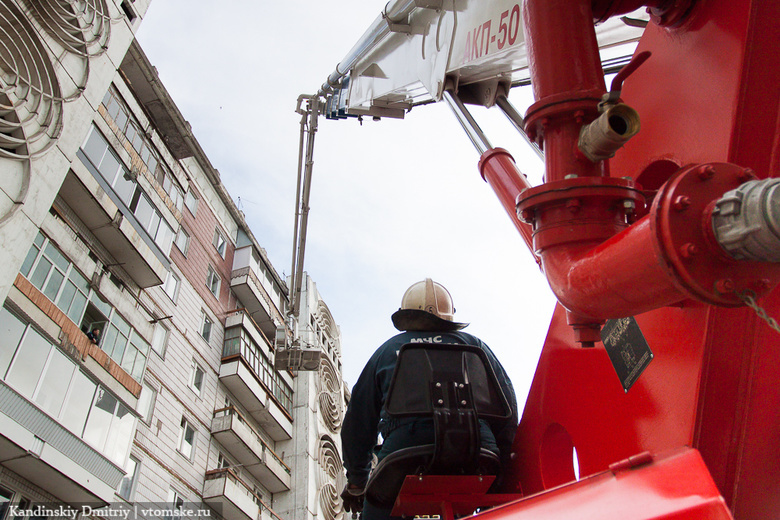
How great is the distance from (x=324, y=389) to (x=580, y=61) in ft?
102

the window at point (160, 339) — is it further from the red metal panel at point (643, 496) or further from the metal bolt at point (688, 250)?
the metal bolt at point (688, 250)

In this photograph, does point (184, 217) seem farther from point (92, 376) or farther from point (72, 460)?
point (72, 460)

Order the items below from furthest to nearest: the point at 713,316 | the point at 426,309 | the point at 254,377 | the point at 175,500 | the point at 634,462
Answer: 1. the point at 254,377
2. the point at 175,500
3. the point at 426,309
4. the point at 713,316
5. the point at 634,462

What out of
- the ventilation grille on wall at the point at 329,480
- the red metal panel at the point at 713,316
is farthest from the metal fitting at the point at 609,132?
the ventilation grille on wall at the point at 329,480

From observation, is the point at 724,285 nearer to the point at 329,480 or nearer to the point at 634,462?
the point at 634,462

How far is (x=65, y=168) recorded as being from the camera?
12.6 m

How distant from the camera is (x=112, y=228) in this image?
1703cm

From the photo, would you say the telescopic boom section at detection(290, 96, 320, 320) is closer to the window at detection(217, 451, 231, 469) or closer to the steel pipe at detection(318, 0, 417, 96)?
the steel pipe at detection(318, 0, 417, 96)

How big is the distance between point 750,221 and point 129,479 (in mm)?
17888

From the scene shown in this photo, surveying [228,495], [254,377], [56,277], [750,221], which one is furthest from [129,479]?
[750,221]

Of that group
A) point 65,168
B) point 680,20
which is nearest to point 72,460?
point 65,168

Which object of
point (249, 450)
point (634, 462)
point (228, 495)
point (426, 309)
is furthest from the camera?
point (249, 450)

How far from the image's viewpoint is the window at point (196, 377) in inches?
840

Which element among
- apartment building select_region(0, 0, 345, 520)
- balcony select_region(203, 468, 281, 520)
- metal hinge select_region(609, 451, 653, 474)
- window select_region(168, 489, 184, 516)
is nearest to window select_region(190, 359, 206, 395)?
apartment building select_region(0, 0, 345, 520)
